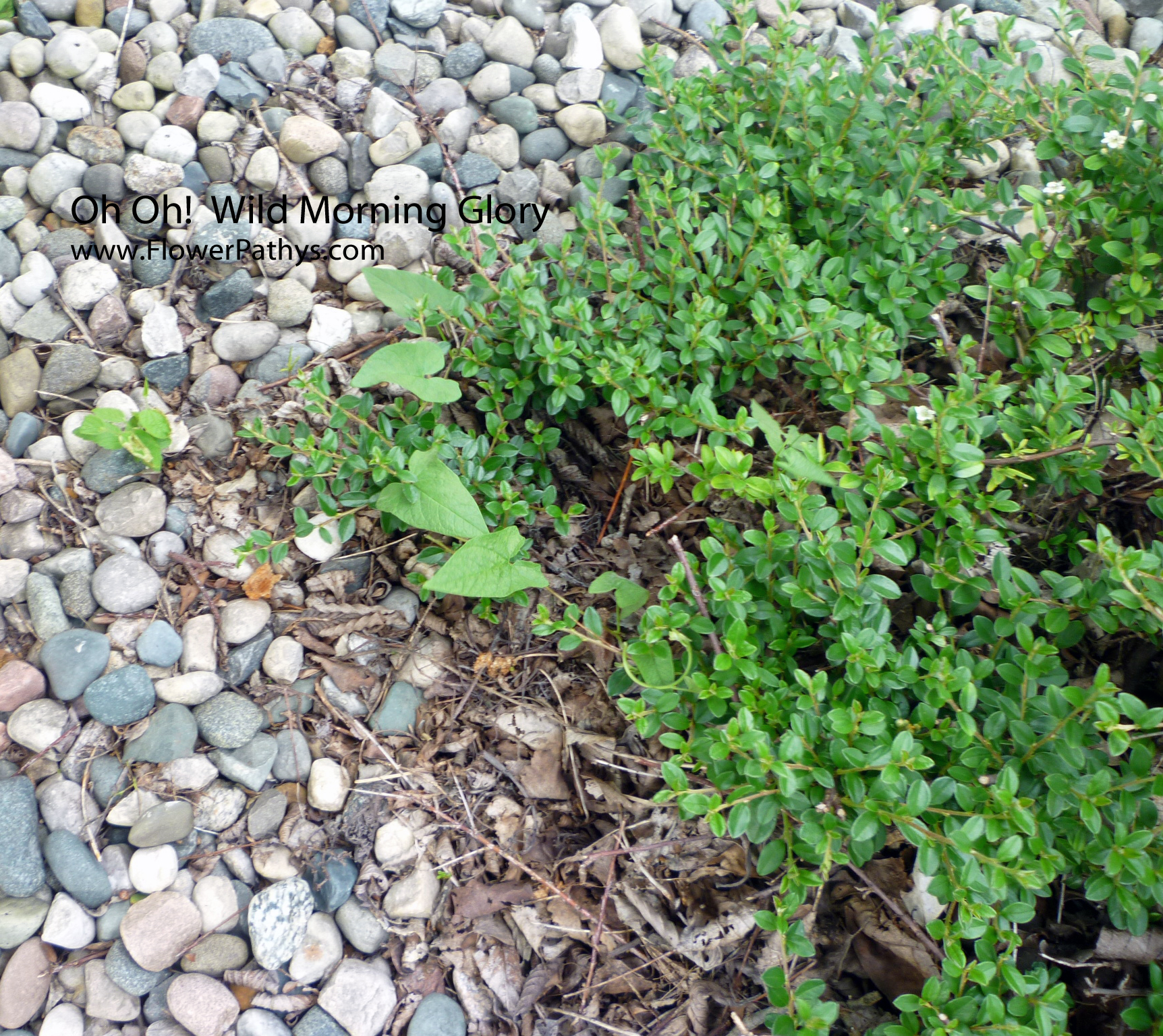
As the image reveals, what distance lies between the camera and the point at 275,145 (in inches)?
107

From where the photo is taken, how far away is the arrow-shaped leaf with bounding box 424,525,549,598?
1.95 m

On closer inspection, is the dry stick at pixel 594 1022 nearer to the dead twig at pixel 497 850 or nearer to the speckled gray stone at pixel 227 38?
the dead twig at pixel 497 850

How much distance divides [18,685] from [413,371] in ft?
4.10

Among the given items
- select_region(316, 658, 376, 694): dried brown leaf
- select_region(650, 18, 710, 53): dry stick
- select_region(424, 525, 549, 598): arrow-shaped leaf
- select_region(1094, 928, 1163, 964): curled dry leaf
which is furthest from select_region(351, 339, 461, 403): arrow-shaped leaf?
select_region(1094, 928, 1163, 964): curled dry leaf

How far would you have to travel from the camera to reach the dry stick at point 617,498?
2344 mm

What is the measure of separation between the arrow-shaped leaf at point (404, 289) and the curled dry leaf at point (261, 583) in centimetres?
80

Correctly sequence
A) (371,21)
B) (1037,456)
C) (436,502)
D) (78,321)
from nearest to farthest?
(1037,456) < (436,502) < (78,321) < (371,21)

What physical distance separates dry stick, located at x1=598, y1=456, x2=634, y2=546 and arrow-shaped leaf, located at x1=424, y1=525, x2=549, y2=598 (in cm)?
39

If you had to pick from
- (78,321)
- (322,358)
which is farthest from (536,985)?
(78,321)

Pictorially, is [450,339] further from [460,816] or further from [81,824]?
[81,824]

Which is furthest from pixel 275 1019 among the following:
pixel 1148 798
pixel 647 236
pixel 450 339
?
pixel 647 236

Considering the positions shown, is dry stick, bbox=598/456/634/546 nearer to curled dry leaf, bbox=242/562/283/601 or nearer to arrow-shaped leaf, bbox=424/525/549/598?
arrow-shaped leaf, bbox=424/525/549/598

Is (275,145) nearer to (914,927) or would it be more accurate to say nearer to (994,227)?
(994,227)

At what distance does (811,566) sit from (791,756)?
38cm
